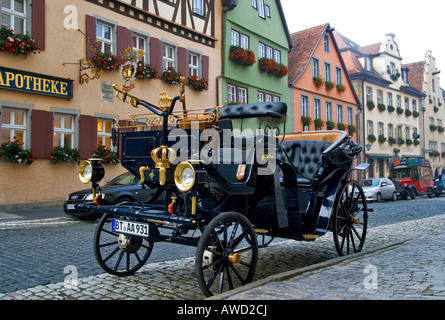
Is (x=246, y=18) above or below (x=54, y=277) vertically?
above

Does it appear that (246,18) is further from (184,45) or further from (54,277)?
(54,277)

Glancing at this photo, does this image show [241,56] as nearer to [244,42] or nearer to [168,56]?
[244,42]

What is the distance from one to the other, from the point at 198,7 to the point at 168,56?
3.20 meters

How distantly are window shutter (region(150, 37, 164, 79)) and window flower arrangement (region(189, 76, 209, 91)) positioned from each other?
64.4 inches

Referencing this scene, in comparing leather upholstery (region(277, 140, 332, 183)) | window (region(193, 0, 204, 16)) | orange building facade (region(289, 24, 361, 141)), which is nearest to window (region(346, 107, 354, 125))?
orange building facade (region(289, 24, 361, 141))

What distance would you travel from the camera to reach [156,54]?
705 inches

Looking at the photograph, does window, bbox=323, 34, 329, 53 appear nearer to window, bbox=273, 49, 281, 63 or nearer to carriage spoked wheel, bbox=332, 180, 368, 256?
window, bbox=273, 49, 281, 63

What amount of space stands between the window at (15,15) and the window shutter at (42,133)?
8.55 feet

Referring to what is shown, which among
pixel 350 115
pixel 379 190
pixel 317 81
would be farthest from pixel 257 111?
pixel 350 115

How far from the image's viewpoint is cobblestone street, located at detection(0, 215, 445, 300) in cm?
383

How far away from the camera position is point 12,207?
13164 millimetres

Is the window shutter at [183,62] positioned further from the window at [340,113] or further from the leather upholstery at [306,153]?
the window at [340,113]

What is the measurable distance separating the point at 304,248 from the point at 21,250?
14.2 ft
